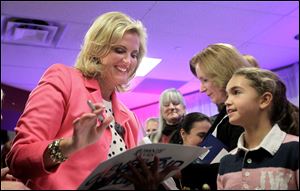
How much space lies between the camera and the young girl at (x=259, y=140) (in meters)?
0.95

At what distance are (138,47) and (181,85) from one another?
499 centimetres

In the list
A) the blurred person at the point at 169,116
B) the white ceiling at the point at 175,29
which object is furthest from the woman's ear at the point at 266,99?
the white ceiling at the point at 175,29

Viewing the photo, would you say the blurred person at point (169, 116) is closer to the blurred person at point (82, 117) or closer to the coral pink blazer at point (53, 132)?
the blurred person at point (82, 117)

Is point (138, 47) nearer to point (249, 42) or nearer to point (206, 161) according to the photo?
point (206, 161)

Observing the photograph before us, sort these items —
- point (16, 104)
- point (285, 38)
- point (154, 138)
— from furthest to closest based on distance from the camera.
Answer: point (16, 104) < point (285, 38) < point (154, 138)

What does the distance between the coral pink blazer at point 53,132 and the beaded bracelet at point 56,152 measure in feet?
0.07

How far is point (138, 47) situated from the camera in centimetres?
129

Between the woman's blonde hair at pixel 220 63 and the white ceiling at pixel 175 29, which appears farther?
the white ceiling at pixel 175 29

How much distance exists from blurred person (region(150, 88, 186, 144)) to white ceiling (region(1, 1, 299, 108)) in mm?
871

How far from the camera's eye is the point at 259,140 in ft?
3.72

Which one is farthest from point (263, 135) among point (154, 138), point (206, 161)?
point (154, 138)

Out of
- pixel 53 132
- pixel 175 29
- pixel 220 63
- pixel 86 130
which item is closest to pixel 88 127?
pixel 86 130

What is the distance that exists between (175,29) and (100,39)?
2.87 metres

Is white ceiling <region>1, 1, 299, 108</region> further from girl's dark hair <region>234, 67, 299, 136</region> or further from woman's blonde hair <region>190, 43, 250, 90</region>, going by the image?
girl's dark hair <region>234, 67, 299, 136</region>
